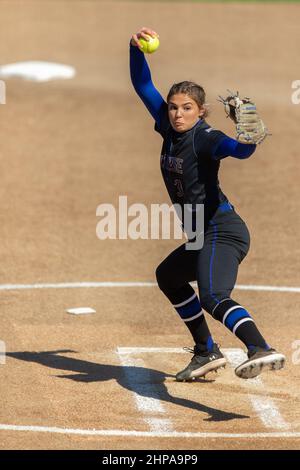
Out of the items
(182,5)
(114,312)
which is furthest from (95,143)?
(182,5)

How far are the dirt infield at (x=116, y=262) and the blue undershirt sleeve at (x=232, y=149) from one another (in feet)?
5.87

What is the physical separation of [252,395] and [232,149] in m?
1.87

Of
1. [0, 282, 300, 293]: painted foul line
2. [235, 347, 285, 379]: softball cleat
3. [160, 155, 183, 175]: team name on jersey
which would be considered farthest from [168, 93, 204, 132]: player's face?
[0, 282, 300, 293]: painted foul line

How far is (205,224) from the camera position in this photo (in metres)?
8.03

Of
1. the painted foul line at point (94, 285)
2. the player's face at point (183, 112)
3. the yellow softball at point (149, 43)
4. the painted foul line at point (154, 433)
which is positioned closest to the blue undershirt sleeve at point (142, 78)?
the yellow softball at point (149, 43)

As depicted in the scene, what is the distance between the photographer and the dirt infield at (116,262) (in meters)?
7.61

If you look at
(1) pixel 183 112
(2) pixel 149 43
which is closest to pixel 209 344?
(1) pixel 183 112

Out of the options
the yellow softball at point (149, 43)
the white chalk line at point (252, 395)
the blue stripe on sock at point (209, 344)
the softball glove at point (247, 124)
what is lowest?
the white chalk line at point (252, 395)

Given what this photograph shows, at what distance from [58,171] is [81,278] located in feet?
15.0

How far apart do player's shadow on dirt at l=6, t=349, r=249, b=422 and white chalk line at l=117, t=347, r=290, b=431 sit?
0.22 ft

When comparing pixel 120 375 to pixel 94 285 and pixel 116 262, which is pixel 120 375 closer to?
pixel 94 285

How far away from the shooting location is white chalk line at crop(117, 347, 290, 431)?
24.9 feet

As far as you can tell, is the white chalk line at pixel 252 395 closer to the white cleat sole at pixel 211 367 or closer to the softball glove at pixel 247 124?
the white cleat sole at pixel 211 367

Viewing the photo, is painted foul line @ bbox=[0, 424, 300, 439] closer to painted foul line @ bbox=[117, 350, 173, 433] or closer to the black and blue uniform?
painted foul line @ bbox=[117, 350, 173, 433]
